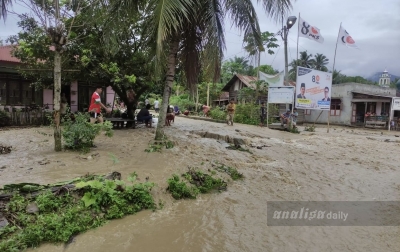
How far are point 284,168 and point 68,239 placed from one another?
18.7 ft

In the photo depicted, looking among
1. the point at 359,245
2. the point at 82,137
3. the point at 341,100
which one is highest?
the point at 341,100

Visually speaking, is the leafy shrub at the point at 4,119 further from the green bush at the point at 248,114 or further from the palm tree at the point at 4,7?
the green bush at the point at 248,114

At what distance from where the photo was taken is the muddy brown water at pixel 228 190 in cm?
347

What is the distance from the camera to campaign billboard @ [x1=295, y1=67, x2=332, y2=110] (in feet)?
55.4

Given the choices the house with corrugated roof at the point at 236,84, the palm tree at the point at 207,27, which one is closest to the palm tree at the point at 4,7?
the palm tree at the point at 207,27

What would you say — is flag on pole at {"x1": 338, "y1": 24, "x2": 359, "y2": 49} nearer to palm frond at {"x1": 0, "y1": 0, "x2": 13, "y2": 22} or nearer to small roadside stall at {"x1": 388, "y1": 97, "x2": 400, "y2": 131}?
small roadside stall at {"x1": 388, "y1": 97, "x2": 400, "y2": 131}

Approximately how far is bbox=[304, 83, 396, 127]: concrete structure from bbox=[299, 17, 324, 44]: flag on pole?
840 centimetres

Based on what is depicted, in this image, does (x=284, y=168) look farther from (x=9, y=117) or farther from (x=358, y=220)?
(x=9, y=117)

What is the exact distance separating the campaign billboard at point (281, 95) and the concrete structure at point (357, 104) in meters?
11.1

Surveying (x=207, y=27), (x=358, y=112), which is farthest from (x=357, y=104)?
(x=207, y=27)

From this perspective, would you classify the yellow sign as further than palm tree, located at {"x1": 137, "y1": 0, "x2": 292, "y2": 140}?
Yes

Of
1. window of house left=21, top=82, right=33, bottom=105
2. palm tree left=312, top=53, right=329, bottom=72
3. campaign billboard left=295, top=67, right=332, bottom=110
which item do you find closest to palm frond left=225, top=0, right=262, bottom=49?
campaign billboard left=295, top=67, right=332, bottom=110

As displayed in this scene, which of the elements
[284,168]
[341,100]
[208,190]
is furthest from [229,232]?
[341,100]

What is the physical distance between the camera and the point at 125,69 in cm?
1145
